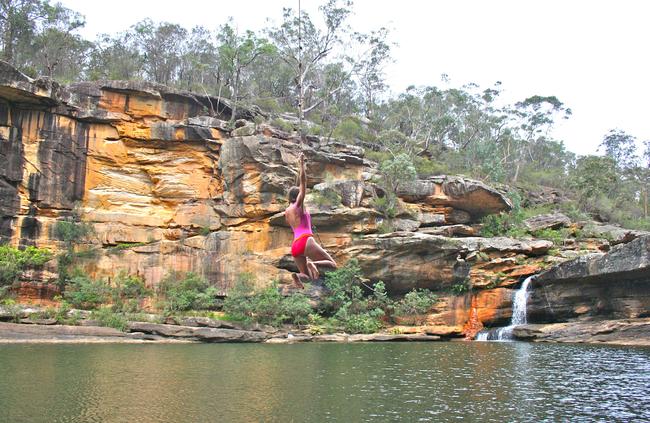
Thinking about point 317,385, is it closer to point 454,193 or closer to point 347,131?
point 454,193

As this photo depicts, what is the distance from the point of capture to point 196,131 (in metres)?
34.5

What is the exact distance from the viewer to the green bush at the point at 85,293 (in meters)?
28.6

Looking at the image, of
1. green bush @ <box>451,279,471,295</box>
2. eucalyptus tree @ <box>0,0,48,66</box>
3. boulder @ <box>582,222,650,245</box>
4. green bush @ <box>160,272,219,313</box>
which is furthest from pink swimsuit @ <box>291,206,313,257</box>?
eucalyptus tree @ <box>0,0,48,66</box>

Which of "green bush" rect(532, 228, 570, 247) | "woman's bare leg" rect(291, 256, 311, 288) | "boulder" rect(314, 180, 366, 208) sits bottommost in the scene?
"woman's bare leg" rect(291, 256, 311, 288)

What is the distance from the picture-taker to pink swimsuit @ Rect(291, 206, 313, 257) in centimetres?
762

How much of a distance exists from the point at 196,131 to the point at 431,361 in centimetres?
2133

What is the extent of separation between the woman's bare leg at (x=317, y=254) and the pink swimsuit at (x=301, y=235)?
6 centimetres

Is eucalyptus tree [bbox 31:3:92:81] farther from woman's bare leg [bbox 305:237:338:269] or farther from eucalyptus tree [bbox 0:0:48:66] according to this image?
woman's bare leg [bbox 305:237:338:269]

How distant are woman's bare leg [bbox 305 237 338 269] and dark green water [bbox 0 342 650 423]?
447 cm

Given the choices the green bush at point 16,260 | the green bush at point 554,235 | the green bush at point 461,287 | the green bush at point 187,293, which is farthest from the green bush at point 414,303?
the green bush at point 16,260

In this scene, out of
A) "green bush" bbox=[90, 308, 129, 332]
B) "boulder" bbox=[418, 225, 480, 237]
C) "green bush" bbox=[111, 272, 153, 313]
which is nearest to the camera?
"green bush" bbox=[90, 308, 129, 332]

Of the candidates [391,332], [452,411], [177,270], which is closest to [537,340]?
[391,332]

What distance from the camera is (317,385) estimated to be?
47.4 feet

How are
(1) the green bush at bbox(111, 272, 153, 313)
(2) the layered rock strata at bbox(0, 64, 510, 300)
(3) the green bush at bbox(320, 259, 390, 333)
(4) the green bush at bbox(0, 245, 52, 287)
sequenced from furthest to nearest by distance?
(2) the layered rock strata at bbox(0, 64, 510, 300) → (3) the green bush at bbox(320, 259, 390, 333) → (1) the green bush at bbox(111, 272, 153, 313) → (4) the green bush at bbox(0, 245, 52, 287)
